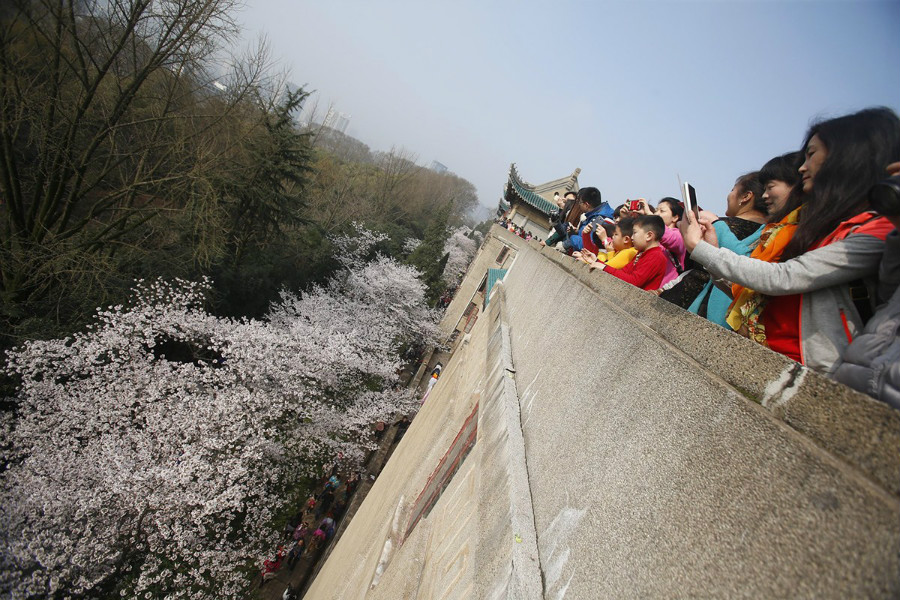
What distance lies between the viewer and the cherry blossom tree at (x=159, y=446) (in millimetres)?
7395

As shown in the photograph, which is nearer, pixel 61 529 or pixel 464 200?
pixel 61 529

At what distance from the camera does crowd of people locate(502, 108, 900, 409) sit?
127 cm

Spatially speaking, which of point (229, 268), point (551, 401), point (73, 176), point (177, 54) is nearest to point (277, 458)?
point (229, 268)

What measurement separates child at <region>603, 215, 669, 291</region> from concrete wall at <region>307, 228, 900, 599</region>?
2.96 ft

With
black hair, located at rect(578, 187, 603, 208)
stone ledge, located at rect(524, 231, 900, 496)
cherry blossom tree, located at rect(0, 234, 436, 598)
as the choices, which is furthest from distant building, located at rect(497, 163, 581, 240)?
stone ledge, located at rect(524, 231, 900, 496)

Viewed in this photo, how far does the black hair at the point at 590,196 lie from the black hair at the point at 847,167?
4958 mm

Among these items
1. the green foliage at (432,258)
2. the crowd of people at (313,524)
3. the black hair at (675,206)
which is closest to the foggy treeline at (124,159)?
the crowd of people at (313,524)

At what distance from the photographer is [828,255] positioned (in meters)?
1.54

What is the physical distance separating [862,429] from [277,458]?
41.5 feet

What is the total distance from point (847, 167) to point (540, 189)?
69.0ft

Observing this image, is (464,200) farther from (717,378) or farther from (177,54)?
(717,378)

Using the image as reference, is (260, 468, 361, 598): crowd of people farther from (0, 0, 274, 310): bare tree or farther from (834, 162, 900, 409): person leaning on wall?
(834, 162, 900, 409): person leaning on wall

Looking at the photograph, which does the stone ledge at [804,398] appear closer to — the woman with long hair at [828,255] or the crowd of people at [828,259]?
the crowd of people at [828,259]

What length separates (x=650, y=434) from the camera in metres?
1.36
